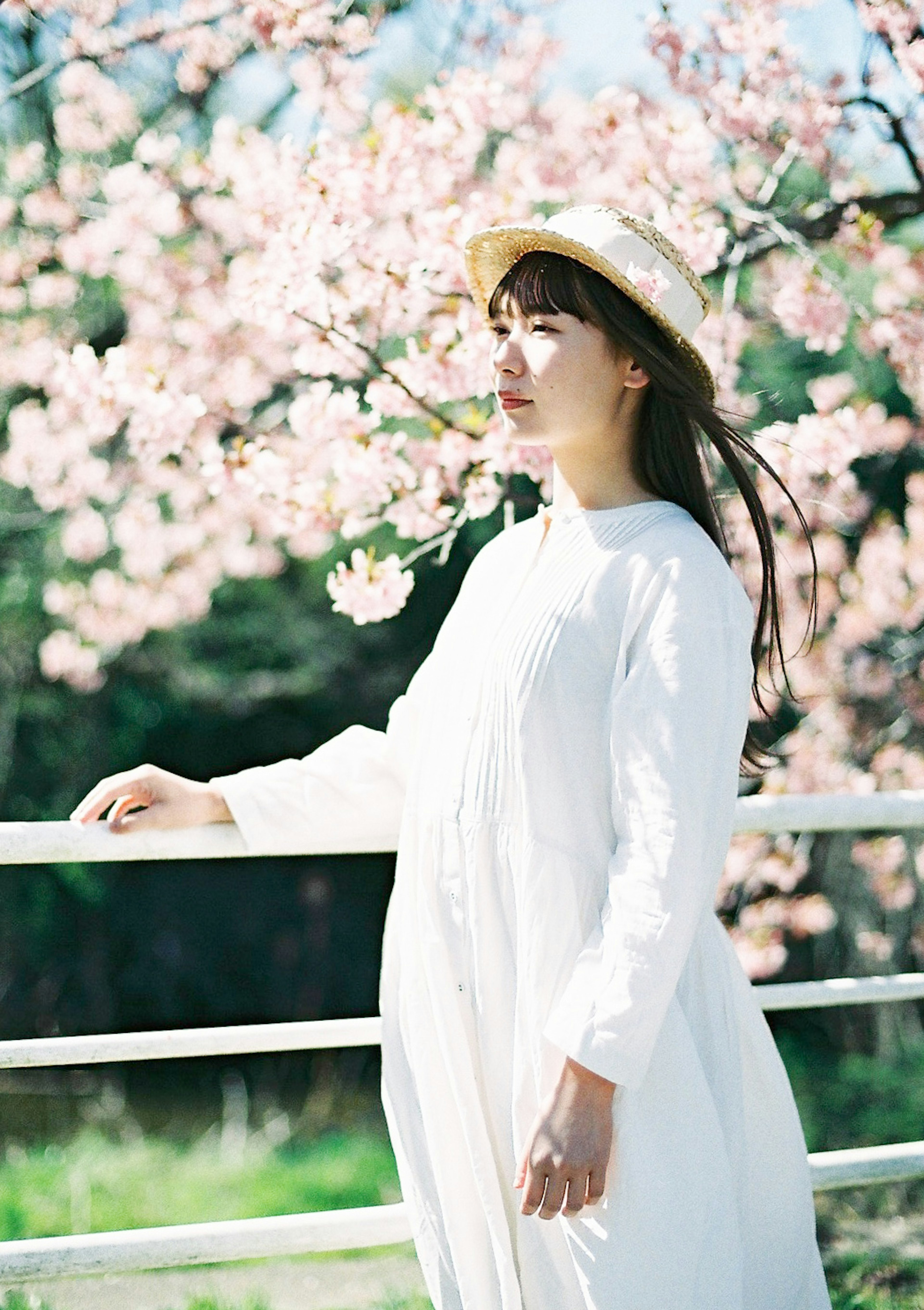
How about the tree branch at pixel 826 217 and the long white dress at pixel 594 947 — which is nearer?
the long white dress at pixel 594 947

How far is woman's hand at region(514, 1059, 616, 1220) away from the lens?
4.03 feet

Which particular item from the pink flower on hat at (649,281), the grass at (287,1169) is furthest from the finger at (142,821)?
the grass at (287,1169)

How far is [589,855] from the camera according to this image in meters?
1.33

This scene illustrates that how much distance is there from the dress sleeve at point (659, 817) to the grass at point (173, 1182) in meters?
3.11

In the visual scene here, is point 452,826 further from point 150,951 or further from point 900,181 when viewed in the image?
point 150,951

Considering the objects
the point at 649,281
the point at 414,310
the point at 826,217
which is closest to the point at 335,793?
the point at 649,281

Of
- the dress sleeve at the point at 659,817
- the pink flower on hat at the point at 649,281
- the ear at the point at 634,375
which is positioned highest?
the pink flower on hat at the point at 649,281

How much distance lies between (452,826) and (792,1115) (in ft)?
1.54

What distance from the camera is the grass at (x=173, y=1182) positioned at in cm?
409

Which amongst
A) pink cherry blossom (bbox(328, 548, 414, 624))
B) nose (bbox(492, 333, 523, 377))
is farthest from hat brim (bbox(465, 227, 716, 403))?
pink cherry blossom (bbox(328, 548, 414, 624))

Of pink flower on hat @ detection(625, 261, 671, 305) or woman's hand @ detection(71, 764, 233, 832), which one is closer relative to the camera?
pink flower on hat @ detection(625, 261, 671, 305)

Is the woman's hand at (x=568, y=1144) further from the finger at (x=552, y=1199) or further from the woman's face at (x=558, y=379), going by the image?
the woman's face at (x=558, y=379)

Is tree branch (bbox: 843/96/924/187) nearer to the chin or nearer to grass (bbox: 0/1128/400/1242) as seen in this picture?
the chin

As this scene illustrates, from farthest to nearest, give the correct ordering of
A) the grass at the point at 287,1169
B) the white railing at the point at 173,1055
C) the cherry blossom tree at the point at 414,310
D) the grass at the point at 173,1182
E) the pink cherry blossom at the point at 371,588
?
the grass at the point at 173,1182 < the grass at the point at 287,1169 < the cherry blossom tree at the point at 414,310 < the pink cherry blossom at the point at 371,588 < the white railing at the point at 173,1055
